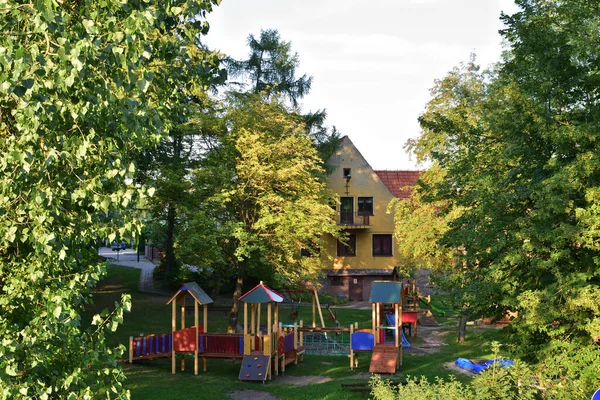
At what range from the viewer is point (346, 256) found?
4766 centimetres

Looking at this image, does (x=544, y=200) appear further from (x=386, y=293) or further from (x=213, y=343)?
(x=213, y=343)

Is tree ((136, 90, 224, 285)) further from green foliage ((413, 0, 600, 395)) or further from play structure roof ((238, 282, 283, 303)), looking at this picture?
green foliage ((413, 0, 600, 395))

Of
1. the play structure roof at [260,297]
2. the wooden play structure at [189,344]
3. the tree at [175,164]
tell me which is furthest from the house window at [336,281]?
the wooden play structure at [189,344]

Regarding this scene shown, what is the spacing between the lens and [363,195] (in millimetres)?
47281

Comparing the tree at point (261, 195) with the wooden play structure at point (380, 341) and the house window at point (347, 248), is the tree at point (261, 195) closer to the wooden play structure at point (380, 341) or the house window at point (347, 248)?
the wooden play structure at point (380, 341)

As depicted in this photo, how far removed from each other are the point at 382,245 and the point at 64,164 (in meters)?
41.9

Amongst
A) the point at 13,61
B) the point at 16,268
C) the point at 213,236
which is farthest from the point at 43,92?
the point at 213,236

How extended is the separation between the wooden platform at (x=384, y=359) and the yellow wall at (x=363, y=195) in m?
23.1

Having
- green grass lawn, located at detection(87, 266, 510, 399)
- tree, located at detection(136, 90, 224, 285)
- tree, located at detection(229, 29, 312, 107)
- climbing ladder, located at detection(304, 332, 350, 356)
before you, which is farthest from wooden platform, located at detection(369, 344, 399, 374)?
tree, located at detection(229, 29, 312, 107)

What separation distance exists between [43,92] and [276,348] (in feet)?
59.9

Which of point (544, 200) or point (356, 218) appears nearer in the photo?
point (544, 200)

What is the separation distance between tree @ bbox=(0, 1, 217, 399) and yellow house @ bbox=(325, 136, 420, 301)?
39.7 metres

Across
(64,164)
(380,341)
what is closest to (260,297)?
(380,341)

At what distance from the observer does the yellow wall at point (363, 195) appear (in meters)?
47.2
